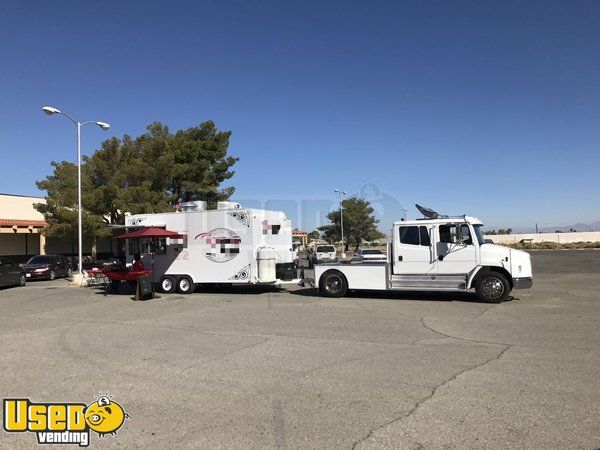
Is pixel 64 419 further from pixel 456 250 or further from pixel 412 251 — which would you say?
pixel 456 250

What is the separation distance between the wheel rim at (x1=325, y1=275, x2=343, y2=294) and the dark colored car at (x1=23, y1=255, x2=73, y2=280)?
18.9 meters

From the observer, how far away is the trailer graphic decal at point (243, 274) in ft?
54.0

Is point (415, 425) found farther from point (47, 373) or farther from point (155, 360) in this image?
point (47, 373)

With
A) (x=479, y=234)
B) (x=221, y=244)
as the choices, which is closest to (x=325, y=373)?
(x=479, y=234)

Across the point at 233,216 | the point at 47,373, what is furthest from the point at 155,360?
the point at 233,216

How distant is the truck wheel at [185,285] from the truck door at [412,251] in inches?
291

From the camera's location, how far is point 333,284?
1530 centimetres

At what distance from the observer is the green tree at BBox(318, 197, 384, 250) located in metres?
67.9

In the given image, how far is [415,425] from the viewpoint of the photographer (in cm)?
463

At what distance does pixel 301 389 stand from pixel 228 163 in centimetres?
3419

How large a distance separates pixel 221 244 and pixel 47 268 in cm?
1526

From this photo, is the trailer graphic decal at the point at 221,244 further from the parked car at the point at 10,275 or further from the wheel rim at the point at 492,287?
the parked car at the point at 10,275

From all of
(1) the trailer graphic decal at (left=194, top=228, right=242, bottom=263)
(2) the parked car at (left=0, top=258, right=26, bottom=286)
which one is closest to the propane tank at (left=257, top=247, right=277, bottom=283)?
(1) the trailer graphic decal at (left=194, top=228, right=242, bottom=263)

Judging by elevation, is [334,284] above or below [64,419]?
above
